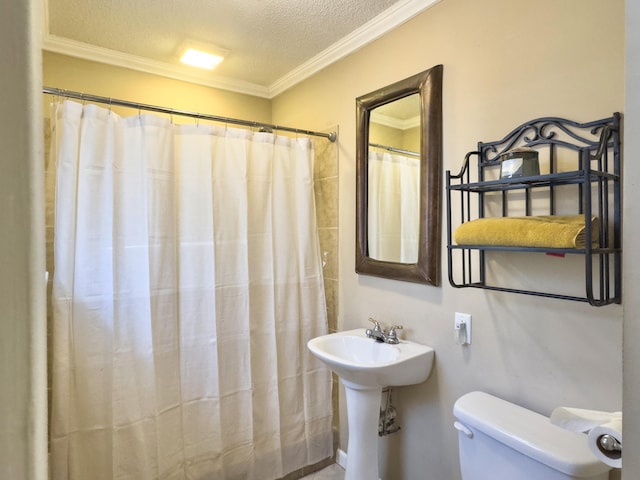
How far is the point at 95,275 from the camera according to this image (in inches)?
63.8

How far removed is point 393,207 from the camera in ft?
6.20

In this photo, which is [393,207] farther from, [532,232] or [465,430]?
[465,430]

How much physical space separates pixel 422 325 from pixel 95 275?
57.1 inches

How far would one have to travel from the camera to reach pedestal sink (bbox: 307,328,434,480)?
5.16ft

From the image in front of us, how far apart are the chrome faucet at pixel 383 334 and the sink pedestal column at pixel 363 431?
0.22m

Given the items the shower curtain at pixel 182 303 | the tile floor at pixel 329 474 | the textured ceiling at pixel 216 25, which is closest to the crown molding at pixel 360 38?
the textured ceiling at pixel 216 25

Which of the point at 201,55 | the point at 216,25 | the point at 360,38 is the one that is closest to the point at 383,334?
the point at 360,38

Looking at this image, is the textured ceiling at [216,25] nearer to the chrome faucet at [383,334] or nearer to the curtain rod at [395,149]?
the curtain rod at [395,149]

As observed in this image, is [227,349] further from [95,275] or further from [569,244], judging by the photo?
[569,244]

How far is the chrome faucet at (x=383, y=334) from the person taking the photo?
5.85 feet

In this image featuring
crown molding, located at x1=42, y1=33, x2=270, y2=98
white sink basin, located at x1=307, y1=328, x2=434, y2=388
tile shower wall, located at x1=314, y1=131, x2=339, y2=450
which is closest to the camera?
white sink basin, located at x1=307, y1=328, x2=434, y2=388

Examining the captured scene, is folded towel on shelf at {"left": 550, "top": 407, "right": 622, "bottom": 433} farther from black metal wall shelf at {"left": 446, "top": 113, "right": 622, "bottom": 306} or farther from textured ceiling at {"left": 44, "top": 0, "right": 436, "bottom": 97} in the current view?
textured ceiling at {"left": 44, "top": 0, "right": 436, "bottom": 97}

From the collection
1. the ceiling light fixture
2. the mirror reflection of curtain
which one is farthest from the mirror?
the ceiling light fixture

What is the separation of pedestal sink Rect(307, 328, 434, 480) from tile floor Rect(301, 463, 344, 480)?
42 cm
